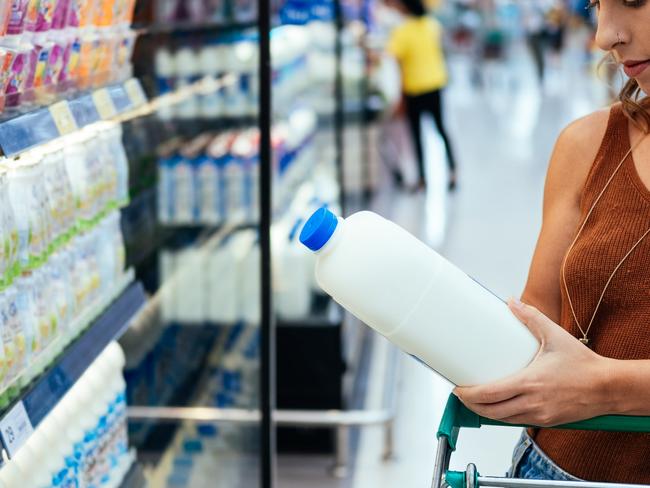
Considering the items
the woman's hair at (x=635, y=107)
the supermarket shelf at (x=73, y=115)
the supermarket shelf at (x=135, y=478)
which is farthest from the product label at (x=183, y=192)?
the woman's hair at (x=635, y=107)

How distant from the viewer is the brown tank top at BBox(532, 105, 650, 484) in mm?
1527

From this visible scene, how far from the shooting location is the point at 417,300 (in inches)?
53.0

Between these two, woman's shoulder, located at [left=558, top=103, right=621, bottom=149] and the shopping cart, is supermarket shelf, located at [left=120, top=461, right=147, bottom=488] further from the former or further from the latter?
woman's shoulder, located at [left=558, top=103, right=621, bottom=149]

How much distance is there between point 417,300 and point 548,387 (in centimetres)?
20

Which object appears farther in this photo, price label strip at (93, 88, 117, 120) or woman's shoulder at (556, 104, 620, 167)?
price label strip at (93, 88, 117, 120)

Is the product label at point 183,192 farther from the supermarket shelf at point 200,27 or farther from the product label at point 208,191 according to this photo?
the supermarket shelf at point 200,27

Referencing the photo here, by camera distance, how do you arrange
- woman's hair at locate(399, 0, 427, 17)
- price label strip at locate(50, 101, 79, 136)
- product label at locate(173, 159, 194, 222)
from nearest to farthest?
price label strip at locate(50, 101, 79, 136)
product label at locate(173, 159, 194, 222)
woman's hair at locate(399, 0, 427, 17)

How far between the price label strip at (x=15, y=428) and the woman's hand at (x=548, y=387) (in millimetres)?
719

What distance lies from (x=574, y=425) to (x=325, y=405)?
286cm

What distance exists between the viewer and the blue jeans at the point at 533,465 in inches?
63.5

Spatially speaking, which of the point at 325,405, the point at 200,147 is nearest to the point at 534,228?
the point at 325,405

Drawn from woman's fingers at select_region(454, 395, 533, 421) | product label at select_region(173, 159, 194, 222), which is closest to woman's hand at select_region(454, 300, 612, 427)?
woman's fingers at select_region(454, 395, 533, 421)

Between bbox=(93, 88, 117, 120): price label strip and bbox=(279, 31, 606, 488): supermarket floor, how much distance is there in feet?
6.67

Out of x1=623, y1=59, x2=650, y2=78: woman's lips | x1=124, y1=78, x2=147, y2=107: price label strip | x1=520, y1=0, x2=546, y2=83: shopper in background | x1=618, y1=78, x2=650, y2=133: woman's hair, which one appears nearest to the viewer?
x1=623, y1=59, x2=650, y2=78: woman's lips
